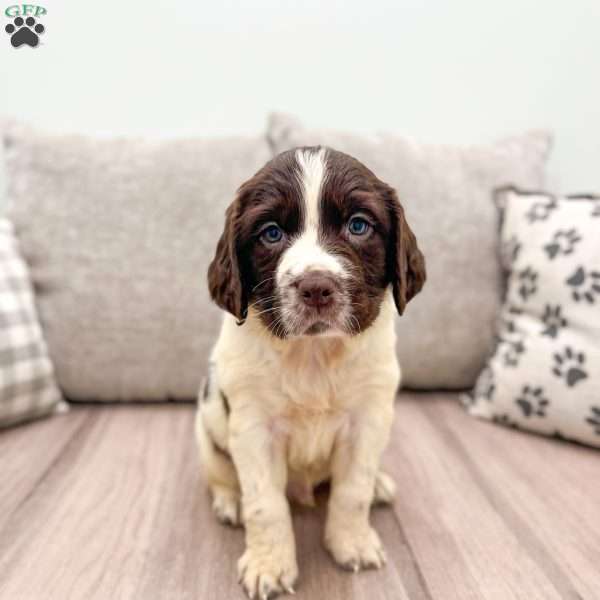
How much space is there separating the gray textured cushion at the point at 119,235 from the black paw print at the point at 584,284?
4.59ft

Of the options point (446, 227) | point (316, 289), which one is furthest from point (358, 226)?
point (446, 227)

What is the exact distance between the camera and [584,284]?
2.31 m

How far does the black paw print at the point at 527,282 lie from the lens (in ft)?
8.16

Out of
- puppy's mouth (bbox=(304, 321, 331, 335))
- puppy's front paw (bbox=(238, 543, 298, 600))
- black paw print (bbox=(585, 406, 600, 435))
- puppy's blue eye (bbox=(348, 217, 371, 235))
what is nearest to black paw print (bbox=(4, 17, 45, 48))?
puppy's blue eye (bbox=(348, 217, 371, 235))

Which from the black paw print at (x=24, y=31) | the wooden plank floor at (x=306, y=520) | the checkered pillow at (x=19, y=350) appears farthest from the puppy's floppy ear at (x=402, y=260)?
the checkered pillow at (x=19, y=350)

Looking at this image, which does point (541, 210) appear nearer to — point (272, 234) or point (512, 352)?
point (512, 352)

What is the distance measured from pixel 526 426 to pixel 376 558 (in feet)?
3.56

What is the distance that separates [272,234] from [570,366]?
145 centimetres

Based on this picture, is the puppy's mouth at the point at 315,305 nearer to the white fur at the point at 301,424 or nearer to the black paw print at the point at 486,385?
the white fur at the point at 301,424

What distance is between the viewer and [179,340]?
8.73ft

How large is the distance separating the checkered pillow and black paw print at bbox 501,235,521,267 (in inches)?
81.6

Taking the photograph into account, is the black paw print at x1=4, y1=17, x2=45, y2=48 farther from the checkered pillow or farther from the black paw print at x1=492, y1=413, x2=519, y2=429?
the black paw print at x1=492, y1=413, x2=519, y2=429

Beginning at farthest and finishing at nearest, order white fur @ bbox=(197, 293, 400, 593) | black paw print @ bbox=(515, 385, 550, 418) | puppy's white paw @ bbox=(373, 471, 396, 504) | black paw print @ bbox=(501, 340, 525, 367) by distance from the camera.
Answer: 1. black paw print @ bbox=(501, 340, 525, 367)
2. black paw print @ bbox=(515, 385, 550, 418)
3. puppy's white paw @ bbox=(373, 471, 396, 504)
4. white fur @ bbox=(197, 293, 400, 593)

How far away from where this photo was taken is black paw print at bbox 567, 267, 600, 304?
2.28 metres
